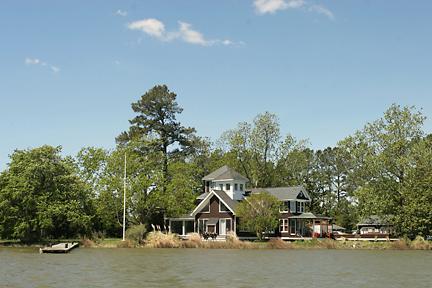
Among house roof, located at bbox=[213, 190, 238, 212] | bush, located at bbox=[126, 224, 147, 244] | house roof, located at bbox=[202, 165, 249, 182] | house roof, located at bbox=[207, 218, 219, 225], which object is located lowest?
bush, located at bbox=[126, 224, 147, 244]

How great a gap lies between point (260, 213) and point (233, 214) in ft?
17.9

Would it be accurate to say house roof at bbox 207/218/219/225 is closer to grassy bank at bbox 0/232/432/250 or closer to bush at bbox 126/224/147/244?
grassy bank at bbox 0/232/432/250

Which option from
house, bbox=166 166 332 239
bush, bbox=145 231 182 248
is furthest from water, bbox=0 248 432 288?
house, bbox=166 166 332 239

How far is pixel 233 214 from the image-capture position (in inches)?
2672

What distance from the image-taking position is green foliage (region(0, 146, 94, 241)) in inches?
2306

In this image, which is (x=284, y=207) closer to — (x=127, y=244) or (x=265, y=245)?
(x=265, y=245)

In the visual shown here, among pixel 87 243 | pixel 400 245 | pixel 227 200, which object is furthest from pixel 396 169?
pixel 87 243

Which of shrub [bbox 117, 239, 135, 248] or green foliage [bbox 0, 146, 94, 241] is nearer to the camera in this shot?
shrub [bbox 117, 239, 135, 248]

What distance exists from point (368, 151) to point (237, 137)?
926 inches

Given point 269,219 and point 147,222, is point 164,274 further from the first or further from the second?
point 147,222

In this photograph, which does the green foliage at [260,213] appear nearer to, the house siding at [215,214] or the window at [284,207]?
the house siding at [215,214]

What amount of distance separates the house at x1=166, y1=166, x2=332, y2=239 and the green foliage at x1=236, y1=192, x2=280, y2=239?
3.49 m

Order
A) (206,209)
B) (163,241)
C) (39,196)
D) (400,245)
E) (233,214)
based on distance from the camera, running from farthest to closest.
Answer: (206,209)
(233,214)
(39,196)
(163,241)
(400,245)

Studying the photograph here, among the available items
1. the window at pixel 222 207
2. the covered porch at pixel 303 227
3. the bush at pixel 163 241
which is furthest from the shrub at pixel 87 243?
the covered porch at pixel 303 227
